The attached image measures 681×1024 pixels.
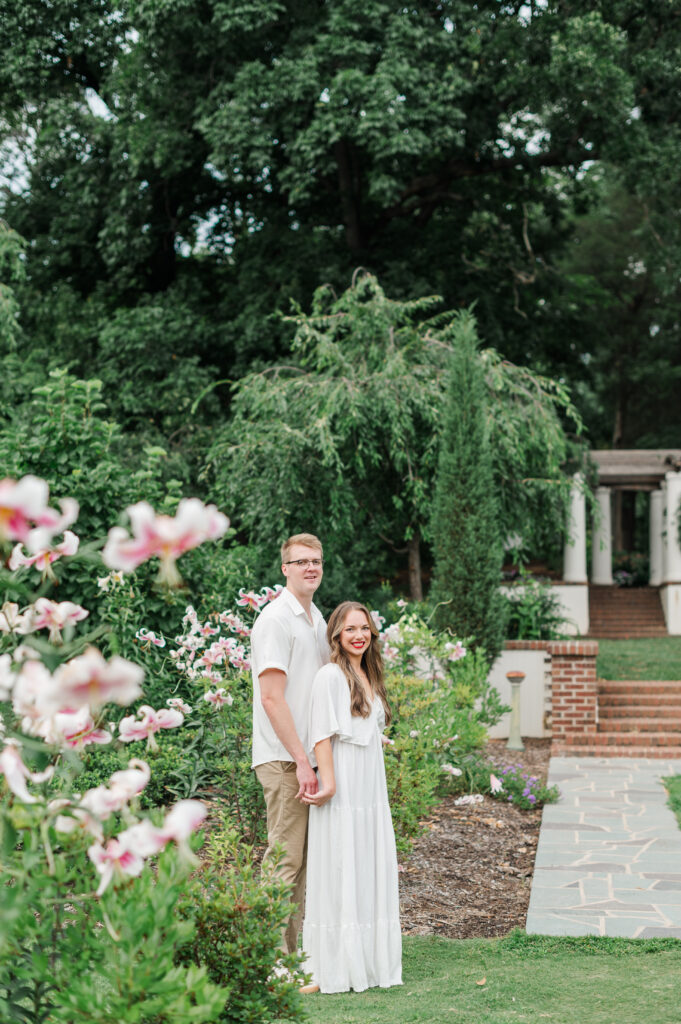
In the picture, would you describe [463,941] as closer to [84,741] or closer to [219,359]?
[84,741]

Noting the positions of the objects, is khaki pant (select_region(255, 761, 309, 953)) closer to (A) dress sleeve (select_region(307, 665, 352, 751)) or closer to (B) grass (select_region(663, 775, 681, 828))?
(A) dress sleeve (select_region(307, 665, 352, 751))

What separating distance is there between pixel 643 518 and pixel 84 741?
3317 cm

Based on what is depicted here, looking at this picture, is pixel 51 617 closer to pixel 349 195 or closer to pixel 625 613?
pixel 349 195

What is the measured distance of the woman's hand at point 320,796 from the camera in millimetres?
4051

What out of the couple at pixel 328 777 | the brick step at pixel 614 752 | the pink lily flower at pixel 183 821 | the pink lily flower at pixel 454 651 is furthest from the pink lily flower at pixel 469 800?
the pink lily flower at pixel 183 821

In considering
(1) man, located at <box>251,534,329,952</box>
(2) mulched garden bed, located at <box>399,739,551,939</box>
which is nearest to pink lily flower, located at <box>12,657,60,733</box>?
(1) man, located at <box>251,534,329,952</box>

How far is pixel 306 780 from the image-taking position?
4062mm

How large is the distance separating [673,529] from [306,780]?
16.5 m

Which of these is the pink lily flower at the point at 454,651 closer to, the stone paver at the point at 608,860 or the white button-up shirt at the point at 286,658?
the stone paver at the point at 608,860

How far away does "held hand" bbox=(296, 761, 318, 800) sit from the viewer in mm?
4059

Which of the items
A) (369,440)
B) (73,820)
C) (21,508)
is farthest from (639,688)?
(21,508)

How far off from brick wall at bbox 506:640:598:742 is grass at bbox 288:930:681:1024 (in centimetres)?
661

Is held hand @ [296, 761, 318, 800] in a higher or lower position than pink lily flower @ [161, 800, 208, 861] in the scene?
lower

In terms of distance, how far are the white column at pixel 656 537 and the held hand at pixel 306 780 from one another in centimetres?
1769
